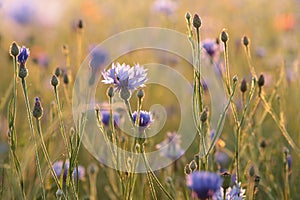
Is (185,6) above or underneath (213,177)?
above

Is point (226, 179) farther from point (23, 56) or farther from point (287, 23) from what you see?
point (287, 23)

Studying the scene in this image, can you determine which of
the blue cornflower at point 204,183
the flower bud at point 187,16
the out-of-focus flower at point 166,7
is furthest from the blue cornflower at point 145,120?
the out-of-focus flower at point 166,7

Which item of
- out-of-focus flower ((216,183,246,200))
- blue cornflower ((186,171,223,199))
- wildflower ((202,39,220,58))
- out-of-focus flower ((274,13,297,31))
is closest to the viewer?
blue cornflower ((186,171,223,199))

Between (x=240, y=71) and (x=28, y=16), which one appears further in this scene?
(x=28, y=16)

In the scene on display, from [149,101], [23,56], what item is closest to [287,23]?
[149,101]

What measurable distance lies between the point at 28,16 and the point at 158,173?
204 centimetres

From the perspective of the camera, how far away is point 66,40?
367cm

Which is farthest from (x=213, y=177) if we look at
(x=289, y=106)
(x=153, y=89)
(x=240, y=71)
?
(x=240, y=71)

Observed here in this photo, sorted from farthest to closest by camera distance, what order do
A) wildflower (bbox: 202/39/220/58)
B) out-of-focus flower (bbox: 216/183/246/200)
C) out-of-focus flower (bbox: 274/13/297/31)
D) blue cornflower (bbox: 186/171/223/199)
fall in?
out-of-focus flower (bbox: 274/13/297/31) → wildflower (bbox: 202/39/220/58) → out-of-focus flower (bbox: 216/183/246/200) → blue cornflower (bbox: 186/171/223/199)

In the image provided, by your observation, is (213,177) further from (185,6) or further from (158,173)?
(185,6)

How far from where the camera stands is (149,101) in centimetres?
269

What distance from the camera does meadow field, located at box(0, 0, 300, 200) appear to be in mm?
1113

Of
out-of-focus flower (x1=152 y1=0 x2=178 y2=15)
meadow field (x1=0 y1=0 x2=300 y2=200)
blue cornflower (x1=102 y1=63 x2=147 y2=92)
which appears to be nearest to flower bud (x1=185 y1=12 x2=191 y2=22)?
meadow field (x1=0 y1=0 x2=300 y2=200)

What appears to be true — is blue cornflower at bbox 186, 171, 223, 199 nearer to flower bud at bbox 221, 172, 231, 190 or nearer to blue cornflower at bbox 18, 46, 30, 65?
flower bud at bbox 221, 172, 231, 190
